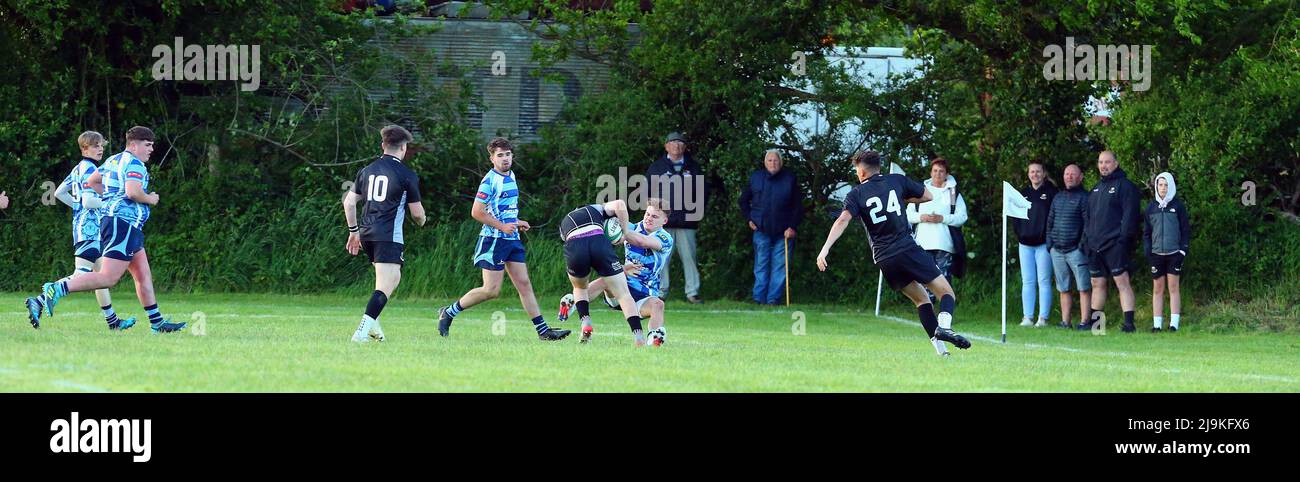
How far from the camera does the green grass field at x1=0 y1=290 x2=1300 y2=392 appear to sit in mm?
9195

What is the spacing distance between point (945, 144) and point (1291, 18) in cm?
482

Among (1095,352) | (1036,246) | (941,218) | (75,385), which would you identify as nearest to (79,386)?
(75,385)

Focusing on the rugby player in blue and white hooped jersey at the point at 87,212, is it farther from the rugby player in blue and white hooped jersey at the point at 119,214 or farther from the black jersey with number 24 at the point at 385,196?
the black jersey with number 24 at the point at 385,196

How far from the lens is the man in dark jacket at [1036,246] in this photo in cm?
1847

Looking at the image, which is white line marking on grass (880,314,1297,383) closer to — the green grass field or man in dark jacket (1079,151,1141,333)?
the green grass field

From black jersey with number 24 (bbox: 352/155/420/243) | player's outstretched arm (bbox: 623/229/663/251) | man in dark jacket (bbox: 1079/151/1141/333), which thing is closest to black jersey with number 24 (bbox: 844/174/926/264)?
player's outstretched arm (bbox: 623/229/663/251)

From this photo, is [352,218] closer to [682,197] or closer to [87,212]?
[87,212]

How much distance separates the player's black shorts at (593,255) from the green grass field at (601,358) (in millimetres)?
609

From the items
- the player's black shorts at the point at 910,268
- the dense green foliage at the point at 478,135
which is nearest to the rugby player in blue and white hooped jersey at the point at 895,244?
the player's black shorts at the point at 910,268

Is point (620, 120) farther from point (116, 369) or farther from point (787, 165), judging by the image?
point (116, 369)

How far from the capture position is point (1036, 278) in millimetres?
18719

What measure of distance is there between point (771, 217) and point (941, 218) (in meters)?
2.56

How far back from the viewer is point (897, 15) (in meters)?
20.0

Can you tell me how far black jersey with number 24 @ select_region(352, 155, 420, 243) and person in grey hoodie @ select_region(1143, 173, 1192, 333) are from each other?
8.67 m
